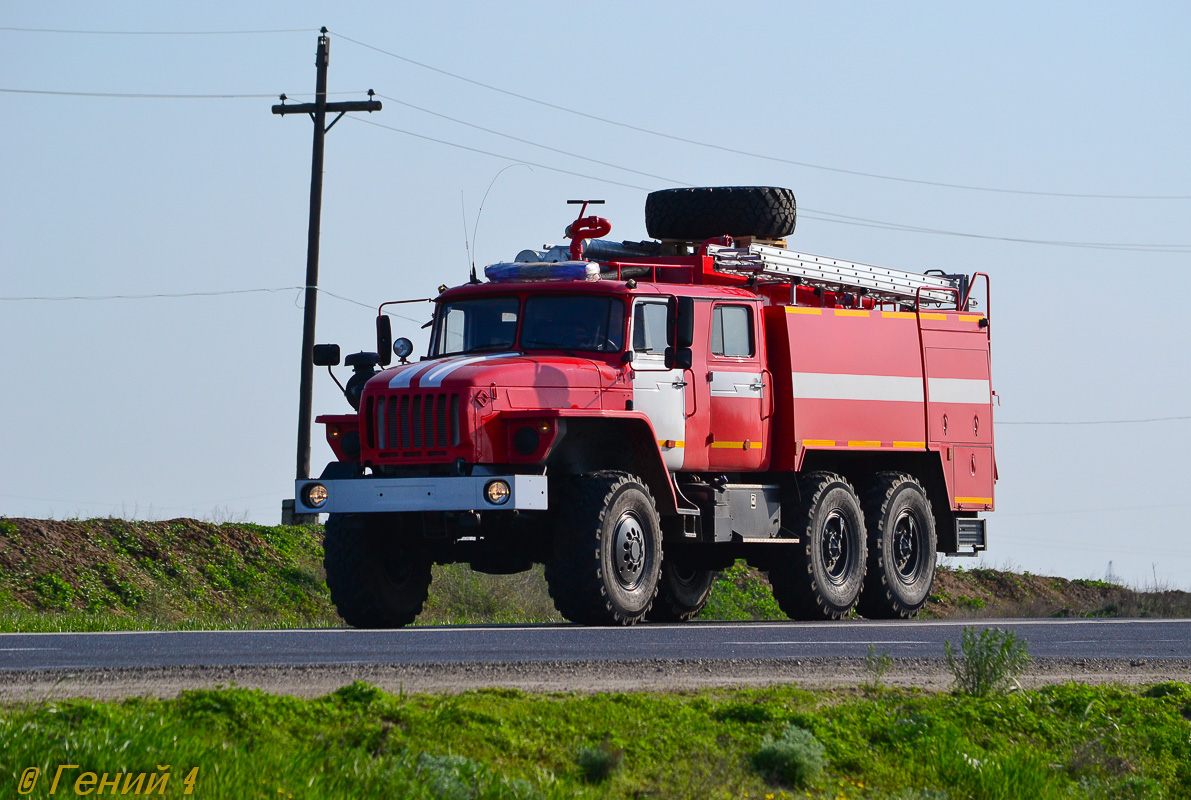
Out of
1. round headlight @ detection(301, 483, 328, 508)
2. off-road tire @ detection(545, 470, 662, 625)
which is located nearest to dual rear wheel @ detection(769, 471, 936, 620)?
off-road tire @ detection(545, 470, 662, 625)

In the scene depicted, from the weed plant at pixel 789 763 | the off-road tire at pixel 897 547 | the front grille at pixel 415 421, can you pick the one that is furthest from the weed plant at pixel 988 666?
the off-road tire at pixel 897 547

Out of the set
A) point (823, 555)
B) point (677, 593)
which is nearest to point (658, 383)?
point (823, 555)

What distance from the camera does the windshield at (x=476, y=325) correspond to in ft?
54.8

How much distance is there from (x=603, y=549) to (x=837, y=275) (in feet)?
18.8

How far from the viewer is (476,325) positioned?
16906mm

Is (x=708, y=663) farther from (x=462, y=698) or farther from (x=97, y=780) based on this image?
(x=97, y=780)

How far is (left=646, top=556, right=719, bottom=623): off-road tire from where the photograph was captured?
20.3 metres

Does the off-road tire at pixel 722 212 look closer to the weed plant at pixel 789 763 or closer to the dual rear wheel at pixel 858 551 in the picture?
the dual rear wheel at pixel 858 551

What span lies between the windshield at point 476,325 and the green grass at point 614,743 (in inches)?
293

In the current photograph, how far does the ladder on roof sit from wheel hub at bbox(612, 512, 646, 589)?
12.0 ft

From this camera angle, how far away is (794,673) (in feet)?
36.2

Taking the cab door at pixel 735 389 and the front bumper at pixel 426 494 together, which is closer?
the front bumper at pixel 426 494

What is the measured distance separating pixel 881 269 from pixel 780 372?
9.18ft

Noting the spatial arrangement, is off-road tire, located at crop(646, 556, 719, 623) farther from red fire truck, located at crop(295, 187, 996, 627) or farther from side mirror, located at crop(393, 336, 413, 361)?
side mirror, located at crop(393, 336, 413, 361)
